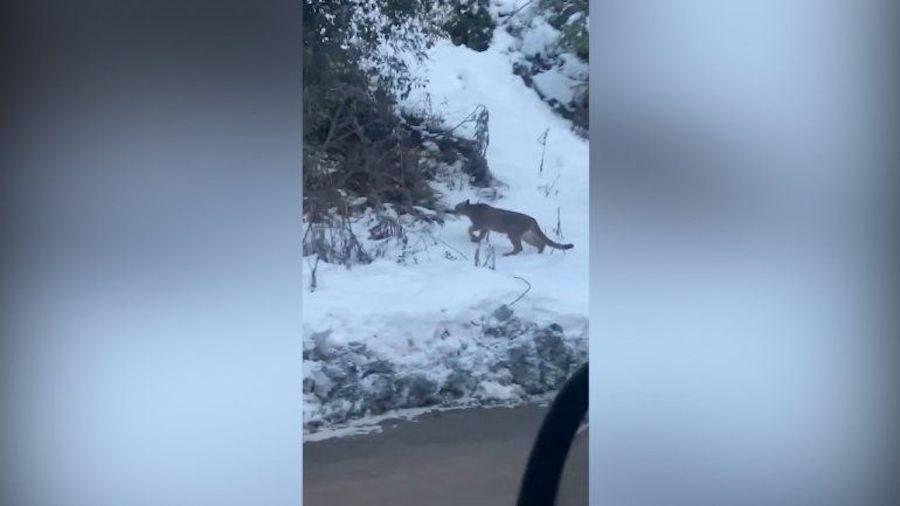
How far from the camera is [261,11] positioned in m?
2.48

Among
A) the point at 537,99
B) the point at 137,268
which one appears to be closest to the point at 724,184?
the point at 537,99

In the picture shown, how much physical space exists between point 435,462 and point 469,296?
18.8 inches

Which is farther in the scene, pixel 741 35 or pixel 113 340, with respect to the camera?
pixel 741 35

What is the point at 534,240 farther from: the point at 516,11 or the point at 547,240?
the point at 516,11

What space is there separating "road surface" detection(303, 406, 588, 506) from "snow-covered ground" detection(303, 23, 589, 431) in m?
0.06

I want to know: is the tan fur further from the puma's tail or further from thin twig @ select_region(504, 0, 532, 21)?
thin twig @ select_region(504, 0, 532, 21)

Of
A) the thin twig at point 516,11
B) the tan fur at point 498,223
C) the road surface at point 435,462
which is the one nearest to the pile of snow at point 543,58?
the thin twig at point 516,11

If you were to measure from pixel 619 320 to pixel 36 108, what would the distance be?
5.58ft

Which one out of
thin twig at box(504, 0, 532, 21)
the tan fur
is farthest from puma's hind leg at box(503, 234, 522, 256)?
thin twig at box(504, 0, 532, 21)

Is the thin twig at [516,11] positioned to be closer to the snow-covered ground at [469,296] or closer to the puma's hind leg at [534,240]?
the snow-covered ground at [469,296]

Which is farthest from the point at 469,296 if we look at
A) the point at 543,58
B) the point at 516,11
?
the point at 516,11

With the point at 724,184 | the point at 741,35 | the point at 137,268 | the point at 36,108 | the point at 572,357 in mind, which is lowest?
the point at 572,357

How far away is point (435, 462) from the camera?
2.55 m

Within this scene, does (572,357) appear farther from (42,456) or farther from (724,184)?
(42,456)
